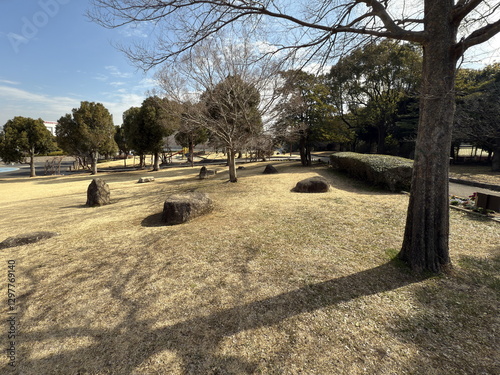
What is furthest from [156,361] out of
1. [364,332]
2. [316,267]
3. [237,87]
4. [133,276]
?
[237,87]

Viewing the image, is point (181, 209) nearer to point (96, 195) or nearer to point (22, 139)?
point (96, 195)

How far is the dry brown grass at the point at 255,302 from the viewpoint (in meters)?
2.23

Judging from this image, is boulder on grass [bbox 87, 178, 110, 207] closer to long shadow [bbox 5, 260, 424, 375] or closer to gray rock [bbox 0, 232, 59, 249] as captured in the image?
gray rock [bbox 0, 232, 59, 249]

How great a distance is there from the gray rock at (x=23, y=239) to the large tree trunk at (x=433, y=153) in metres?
8.14

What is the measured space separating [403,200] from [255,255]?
20.7 feet

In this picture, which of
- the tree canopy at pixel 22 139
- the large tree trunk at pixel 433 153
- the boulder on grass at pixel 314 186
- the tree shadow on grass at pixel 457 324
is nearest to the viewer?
the tree shadow on grass at pixel 457 324

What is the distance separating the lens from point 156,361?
2.22m

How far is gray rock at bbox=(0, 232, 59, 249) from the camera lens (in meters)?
5.24

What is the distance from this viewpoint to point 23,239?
5.38 meters

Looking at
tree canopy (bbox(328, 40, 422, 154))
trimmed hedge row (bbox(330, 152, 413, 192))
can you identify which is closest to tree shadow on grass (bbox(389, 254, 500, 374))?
trimmed hedge row (bbox(330, 152, 413, 192))

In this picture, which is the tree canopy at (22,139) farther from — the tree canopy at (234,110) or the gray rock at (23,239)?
the gray rock at (23,239)

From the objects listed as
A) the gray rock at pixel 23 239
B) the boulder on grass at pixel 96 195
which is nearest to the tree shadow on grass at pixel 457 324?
the gray rock at pixel 23 239

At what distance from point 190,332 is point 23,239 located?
5.60m

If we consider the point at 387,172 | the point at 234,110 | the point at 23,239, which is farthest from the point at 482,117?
the point at 23,239
